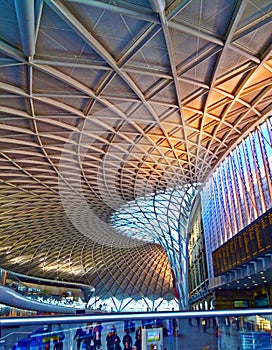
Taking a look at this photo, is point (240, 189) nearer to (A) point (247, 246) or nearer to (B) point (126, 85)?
(A) point (247, 246)

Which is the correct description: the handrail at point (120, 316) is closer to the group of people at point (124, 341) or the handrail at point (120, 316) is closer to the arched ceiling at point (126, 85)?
the group of people at point (124, 341)

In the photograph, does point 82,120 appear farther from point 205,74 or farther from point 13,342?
point 13,342

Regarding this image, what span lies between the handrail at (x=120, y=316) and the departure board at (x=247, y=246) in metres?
16.4

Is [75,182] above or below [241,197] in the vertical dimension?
above

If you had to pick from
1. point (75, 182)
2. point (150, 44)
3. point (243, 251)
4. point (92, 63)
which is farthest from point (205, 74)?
point (75, 182)

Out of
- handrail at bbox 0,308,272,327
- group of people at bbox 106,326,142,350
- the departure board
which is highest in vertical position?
the departure board

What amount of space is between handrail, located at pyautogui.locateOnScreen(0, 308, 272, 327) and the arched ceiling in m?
11.7

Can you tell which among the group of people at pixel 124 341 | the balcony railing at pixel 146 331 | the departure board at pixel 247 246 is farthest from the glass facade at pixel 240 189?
the group of people at pixel 124 341

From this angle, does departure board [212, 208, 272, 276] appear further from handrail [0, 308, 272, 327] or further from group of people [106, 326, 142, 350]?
group of people [106, 326, 142, 350]

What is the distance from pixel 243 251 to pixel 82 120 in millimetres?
16862

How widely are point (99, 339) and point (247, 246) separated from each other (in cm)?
2145

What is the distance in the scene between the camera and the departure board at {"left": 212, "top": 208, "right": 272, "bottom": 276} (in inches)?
818

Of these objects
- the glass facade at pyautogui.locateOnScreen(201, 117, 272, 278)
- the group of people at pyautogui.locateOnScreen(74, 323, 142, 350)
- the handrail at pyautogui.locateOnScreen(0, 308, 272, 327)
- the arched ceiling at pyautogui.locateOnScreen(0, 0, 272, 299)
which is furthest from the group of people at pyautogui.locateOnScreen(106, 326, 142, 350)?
the glass facade at pyautogui.locateOnScreen(201, 117, 272, 278)

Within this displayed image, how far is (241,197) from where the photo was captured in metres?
31.7
